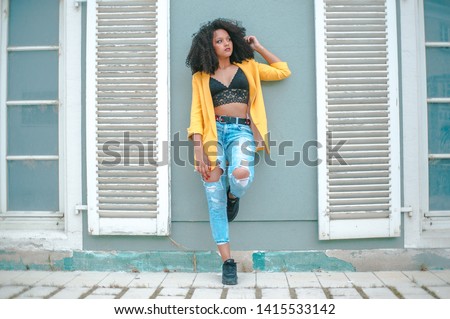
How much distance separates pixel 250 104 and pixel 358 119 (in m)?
0.87

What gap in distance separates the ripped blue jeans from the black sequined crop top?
0.60 ft

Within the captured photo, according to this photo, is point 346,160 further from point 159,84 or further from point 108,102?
point 108,102

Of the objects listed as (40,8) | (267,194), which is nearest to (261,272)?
(267,194)

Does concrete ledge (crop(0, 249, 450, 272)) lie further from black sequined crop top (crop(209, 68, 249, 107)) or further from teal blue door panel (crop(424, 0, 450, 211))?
black sequined crop top (crop(209, 68, 249, 107))

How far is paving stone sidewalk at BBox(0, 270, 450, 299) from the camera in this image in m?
3.17

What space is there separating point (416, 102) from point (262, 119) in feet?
4.14

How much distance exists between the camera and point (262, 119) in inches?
140

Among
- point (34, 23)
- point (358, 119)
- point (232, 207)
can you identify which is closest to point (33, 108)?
point (34, 23)

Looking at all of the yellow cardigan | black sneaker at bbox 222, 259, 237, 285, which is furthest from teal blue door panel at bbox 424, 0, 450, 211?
black sneaker at bbox 222, 259, 237, 285

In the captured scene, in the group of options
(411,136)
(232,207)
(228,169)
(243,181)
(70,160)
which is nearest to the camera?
(243,181)

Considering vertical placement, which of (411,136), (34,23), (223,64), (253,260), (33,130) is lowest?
(253,260)

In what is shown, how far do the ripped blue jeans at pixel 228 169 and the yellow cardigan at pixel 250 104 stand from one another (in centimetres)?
7

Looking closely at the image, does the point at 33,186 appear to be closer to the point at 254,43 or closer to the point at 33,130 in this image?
the point at 33,130

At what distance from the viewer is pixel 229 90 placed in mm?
3514
